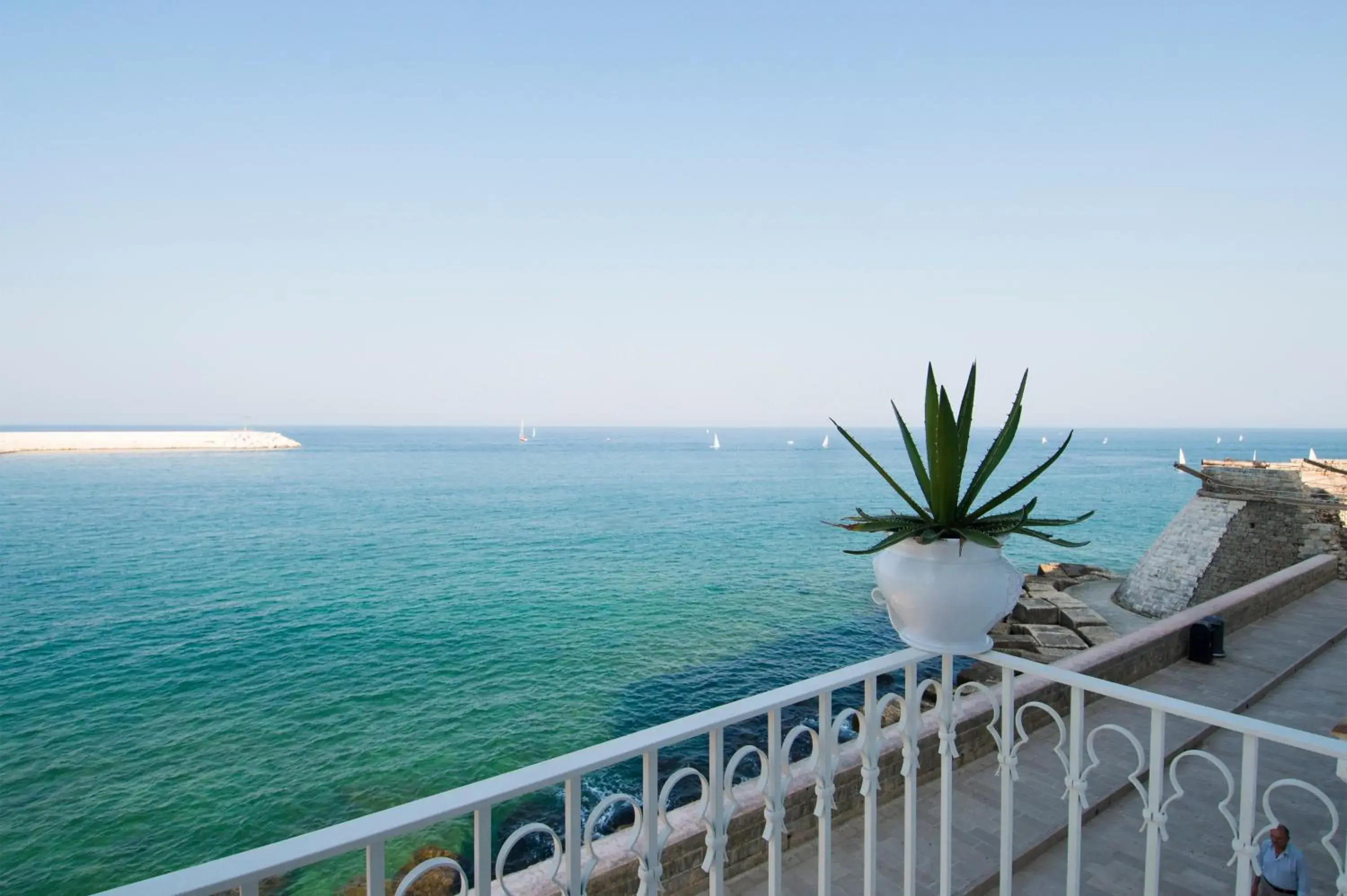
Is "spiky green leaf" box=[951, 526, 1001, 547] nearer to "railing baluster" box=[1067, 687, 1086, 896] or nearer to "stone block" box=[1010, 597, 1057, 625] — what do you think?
"railing baluster" box=[1067, 687, 1086, 896]

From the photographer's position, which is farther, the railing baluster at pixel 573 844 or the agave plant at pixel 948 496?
the agave plant at pixel 948 496

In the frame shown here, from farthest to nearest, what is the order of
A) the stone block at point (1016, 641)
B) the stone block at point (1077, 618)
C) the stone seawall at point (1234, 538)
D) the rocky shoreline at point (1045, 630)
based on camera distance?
the stone seawall at point (1234, 538) < the stone block at point (1077, 618) < the stone block at point (1016, 641) < the rocky shoreline at point (1045, 630)

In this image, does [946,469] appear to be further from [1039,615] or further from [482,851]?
[1039,615]

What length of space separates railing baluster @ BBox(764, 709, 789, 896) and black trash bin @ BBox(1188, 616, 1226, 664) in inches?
312

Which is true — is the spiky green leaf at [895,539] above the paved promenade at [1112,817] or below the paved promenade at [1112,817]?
above

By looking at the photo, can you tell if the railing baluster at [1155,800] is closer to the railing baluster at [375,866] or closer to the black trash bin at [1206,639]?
the railing baluster at [375,866]

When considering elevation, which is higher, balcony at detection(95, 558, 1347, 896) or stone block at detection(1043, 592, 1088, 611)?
balcony at detection(95, 558, 1347, 896)

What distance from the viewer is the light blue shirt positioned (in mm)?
2584

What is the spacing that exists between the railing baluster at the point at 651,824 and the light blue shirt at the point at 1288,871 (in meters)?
2.44

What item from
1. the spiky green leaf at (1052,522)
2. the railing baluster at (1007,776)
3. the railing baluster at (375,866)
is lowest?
the railing baluster at (1007,776)

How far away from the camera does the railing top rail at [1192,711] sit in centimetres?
170

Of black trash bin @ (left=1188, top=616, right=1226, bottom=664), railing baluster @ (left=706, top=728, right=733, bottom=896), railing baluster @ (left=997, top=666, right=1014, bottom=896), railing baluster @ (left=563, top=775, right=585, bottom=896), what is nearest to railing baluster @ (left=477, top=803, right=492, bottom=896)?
railing baluster @ (left=563, top=775, right=585, bottom=896)

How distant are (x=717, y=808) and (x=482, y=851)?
2.36ft

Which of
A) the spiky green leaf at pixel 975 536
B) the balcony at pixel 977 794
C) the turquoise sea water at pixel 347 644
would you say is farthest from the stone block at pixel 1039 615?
the spiky green leaf at pixel 975 536
